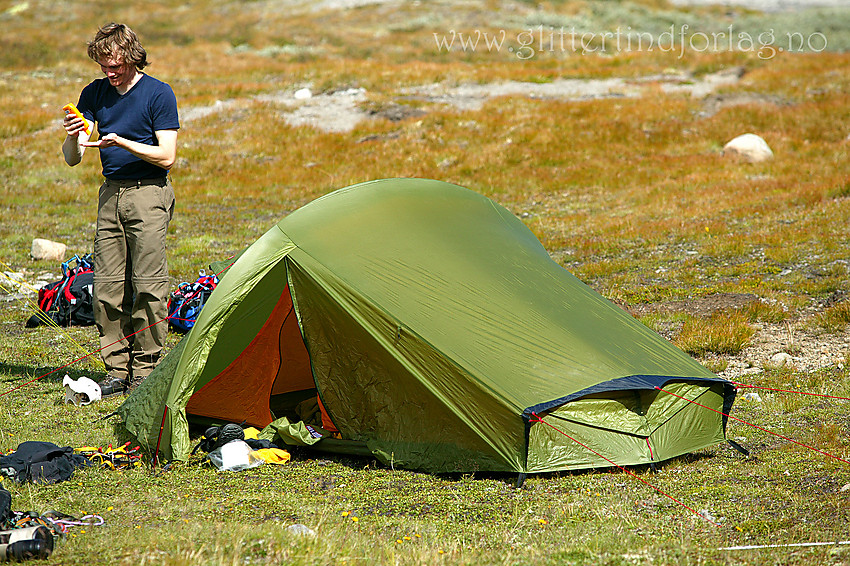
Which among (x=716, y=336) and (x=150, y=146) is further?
(x=716, y=336)

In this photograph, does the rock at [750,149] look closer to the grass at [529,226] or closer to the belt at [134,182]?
the grass at [529,226]

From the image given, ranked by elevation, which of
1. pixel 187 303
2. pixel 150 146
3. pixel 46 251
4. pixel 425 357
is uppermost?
pixel 150 146

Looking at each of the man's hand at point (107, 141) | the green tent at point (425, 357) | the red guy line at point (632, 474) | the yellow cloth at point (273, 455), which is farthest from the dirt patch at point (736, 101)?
the yellow cloth at point (273, 455)

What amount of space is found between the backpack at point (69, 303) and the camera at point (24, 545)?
617 cm

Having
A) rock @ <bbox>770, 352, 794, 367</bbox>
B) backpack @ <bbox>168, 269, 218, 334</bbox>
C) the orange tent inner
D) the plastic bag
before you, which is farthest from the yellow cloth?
rock @ <bbox>770, 352, 794, 367</bbox>

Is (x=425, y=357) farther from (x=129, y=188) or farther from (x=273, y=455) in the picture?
(x=129, y=188)

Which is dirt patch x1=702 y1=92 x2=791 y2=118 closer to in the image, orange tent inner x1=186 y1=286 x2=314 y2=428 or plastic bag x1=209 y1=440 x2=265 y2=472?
orange tent inner x1=186 y1=286 x2=314 y2=428

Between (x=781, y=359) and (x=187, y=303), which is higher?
(x=187, y=303)

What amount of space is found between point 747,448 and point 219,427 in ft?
13.3

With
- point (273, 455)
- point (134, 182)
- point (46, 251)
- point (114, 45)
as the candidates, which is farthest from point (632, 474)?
point (46, 251)

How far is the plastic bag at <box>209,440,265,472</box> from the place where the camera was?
5504 mm

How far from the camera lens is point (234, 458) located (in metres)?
5.54

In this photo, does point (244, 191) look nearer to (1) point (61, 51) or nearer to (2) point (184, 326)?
(2) point (184, 326)

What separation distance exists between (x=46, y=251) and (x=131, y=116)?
742cm
